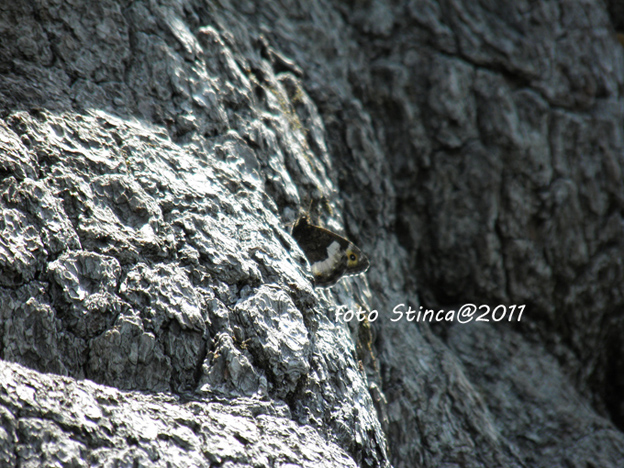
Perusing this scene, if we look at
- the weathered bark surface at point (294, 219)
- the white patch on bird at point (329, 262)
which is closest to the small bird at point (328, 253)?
the white patch on bird at point (329, 262)

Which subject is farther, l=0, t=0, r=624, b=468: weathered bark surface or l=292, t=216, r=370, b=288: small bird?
l=292, t=216, r=370, b=288: small bird

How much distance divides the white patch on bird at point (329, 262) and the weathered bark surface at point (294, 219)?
14cm

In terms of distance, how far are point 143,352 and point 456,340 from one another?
358 centimetres

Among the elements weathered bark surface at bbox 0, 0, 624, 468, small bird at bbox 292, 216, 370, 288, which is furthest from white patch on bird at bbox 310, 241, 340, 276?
weathered bark surface at bbox 0, 0, 624, 468

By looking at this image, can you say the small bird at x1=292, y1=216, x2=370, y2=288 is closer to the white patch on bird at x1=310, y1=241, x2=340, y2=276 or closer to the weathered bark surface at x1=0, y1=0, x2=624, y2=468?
the white patch on bird at x1=310, y1=241, x2=340, y2=276

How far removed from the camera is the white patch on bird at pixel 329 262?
11.4 feet

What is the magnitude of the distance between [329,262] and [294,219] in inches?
19.4

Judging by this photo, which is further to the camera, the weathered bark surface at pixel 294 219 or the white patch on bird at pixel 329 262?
the white patch on bird at pixel 329 262

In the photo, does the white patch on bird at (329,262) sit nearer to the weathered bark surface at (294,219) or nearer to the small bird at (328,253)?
the small bird at (328,253)

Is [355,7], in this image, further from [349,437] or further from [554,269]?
[349,437]

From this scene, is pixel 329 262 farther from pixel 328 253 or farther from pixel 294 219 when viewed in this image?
pixel 294 219

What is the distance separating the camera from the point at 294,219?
12.3 feet

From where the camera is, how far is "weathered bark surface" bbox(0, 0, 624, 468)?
2.48m

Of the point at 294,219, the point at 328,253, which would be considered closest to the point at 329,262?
the point at 328,253
